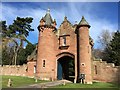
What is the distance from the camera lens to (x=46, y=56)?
33375mm

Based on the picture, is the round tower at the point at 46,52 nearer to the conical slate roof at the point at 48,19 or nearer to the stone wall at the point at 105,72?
the conical slate roof at the point at 48,19

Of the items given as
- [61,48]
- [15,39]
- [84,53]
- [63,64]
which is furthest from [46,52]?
[15,39]

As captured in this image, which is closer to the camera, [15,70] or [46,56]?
[46,56]

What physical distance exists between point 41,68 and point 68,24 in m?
9.23

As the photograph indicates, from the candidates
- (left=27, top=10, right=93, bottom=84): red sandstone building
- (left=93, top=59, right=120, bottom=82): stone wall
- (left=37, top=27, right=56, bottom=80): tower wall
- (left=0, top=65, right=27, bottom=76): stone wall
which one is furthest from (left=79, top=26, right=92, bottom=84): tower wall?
(left=0, top=65, right=27, bottom=76): stone wall

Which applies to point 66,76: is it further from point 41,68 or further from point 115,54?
point 115,54

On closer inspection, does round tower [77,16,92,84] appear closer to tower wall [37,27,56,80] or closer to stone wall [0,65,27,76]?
tower wall [37,27,56,80]

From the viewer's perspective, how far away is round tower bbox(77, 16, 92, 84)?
101ft

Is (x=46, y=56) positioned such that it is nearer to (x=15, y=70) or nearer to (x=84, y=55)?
(x=84, y=55)

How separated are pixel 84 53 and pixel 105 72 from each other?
18.5ft

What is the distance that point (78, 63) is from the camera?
3228 centimetres

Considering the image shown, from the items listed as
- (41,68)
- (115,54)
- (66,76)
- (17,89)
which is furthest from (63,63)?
(17,89)

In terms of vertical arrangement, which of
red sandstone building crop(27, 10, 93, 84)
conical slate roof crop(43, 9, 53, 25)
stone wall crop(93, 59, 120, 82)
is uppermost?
conical slate roof crop(43, 9, 53, 25)

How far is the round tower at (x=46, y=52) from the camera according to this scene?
33.1 metres
